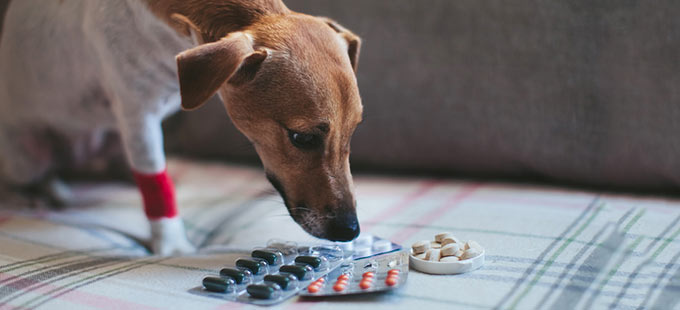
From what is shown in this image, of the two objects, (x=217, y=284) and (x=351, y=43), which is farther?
(x=351, y=43)

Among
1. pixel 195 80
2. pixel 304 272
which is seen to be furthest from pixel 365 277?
pixel 195 80

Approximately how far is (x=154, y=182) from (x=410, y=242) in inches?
26.4

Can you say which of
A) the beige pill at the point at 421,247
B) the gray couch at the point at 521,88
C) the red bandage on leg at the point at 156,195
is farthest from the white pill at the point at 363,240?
the gray couch at the point at 521,88

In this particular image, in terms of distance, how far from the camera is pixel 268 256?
3.83ft

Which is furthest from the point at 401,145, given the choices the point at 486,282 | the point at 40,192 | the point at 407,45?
the point at 40,192

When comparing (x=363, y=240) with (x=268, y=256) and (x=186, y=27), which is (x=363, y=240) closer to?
(x=268, y=256)

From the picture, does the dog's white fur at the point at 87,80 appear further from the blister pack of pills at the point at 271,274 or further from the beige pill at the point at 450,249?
the beige pill at the point at 450,249

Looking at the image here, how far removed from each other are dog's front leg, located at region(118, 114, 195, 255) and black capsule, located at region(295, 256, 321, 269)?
47 cm

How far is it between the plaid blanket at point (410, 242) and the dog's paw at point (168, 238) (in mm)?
37

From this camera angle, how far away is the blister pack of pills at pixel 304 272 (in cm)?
103

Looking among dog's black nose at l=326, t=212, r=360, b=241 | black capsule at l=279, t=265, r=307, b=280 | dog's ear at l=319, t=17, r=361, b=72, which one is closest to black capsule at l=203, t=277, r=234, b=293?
black capsule at l=279, t=265, r=307, b=280

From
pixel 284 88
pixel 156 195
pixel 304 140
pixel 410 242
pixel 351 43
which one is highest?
pixel 351 43

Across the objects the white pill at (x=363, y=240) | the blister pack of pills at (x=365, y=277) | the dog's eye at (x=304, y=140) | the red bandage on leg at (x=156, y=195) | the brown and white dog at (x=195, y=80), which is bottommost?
the blister pack of pills at (x=365, y=277)

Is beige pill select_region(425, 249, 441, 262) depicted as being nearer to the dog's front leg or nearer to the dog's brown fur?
the dog's brown fur
